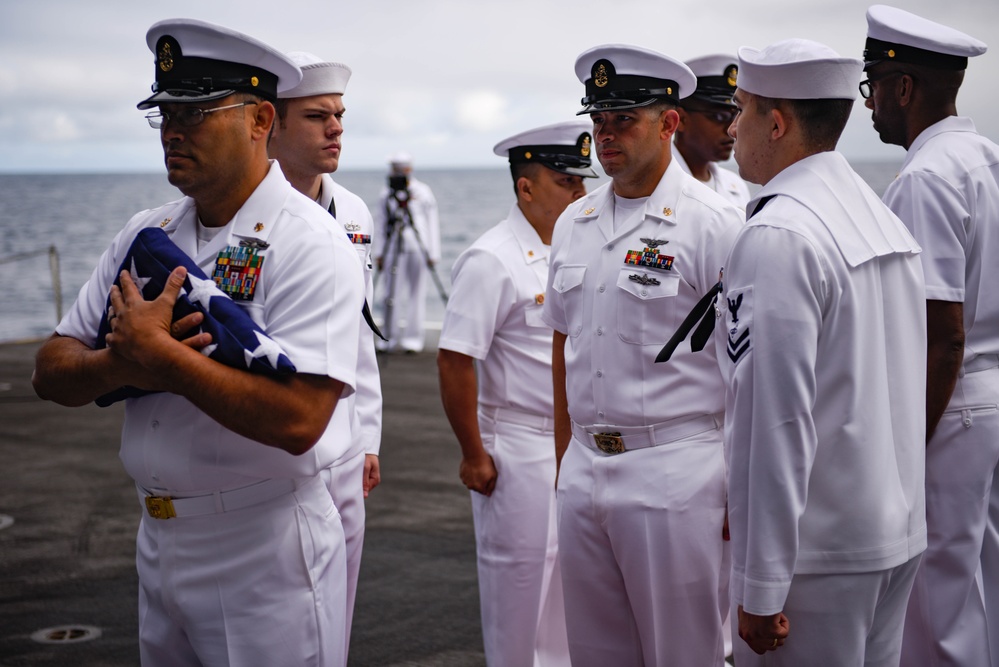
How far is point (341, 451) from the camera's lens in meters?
2.67

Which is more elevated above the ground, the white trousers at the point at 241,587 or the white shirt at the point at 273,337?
the white shirt at the point at 273,337

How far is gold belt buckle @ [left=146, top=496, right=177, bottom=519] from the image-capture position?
255cm

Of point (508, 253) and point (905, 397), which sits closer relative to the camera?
point (905, 397)

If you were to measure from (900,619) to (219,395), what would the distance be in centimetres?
167

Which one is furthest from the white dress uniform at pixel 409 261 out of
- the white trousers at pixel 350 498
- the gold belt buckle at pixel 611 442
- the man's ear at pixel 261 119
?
the man's ear at pixel 261 119

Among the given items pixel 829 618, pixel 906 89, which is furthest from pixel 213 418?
pixel 906 89

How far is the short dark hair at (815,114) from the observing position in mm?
2545

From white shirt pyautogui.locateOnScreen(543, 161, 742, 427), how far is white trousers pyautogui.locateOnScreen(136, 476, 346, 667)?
111 cm

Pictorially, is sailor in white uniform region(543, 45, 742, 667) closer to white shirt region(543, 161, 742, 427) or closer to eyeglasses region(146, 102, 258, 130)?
white shirt region(543, 161, 742, 427)

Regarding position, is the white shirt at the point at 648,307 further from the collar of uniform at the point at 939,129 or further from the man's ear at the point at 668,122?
the collar of uniform at the point at 939,129

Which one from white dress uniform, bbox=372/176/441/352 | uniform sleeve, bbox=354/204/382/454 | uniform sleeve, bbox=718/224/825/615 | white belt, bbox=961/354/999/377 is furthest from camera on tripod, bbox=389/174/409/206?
uniform sleeve, bbox=718/224/825/615

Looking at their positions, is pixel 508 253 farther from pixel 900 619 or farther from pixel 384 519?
pixel 384 519

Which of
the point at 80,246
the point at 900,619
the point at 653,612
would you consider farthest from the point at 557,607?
the point at 80,246

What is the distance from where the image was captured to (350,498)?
3.87 m
